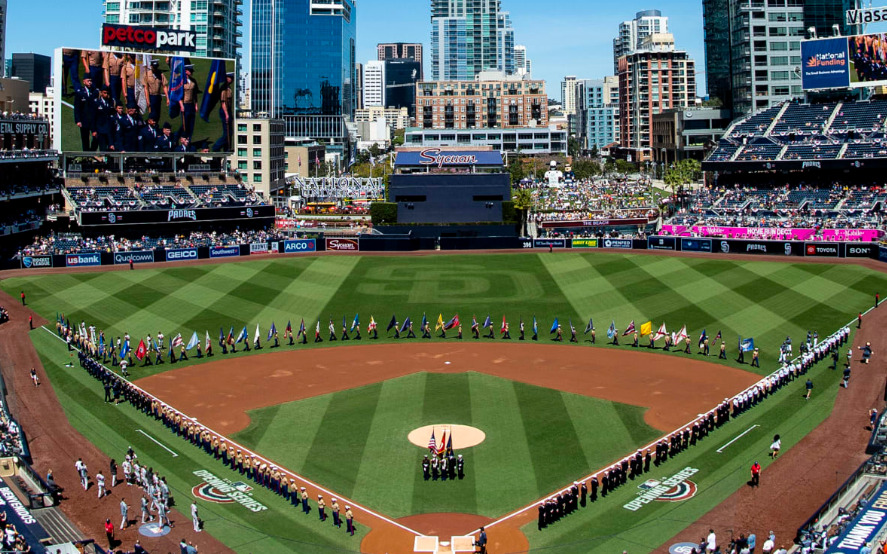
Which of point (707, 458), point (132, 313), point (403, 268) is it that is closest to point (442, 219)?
point (403, 268)

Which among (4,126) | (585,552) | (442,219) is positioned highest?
(4,126)

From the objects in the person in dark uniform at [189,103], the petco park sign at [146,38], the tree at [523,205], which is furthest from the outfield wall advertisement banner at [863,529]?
the petco park sign at [146,38]

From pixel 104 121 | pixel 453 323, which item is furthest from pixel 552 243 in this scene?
pixel 104 121

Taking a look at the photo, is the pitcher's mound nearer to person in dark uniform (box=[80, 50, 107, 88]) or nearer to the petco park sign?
person in dark uniform (box=[80, 50, 107, 88])

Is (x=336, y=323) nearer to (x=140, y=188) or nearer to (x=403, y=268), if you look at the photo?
(x=403, y=268)

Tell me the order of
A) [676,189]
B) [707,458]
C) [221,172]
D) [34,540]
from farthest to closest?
[676,189] < [221,172] < [707,458] < [34,540]

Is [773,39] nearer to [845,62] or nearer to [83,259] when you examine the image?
[845,62]
